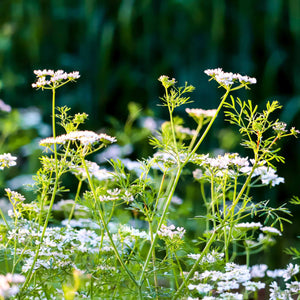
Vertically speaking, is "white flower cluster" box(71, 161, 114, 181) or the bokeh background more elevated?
the bokeh background

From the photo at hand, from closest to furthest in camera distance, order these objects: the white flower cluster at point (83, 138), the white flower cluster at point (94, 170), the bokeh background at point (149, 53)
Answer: the white flower cluster at point (83, 138) < the white flower cluster at point (94, 170) < the bokeh background at point (149, 53)

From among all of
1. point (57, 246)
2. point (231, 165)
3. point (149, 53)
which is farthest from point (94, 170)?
point (149, 53)

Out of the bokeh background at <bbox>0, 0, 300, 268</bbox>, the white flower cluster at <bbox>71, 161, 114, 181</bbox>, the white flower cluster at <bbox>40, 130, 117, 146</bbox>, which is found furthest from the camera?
the bokeh background at <bbox>0, 0, 300, 268</bbox>

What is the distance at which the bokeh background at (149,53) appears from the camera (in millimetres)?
2748

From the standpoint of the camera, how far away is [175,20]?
Result: 293cm

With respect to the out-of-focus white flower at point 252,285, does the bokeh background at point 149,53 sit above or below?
above

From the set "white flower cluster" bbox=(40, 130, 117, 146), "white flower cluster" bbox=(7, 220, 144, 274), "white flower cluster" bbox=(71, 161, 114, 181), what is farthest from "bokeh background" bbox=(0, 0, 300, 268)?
"white flower cluster" bbox=(40, 130, 117, 146)

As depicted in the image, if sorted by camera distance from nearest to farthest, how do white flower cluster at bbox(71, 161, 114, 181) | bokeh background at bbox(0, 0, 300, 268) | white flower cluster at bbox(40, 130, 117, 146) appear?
white flower cluster at bbox(40, 130, 117, 146)
white flower cluster at bbox(71, 161, 114, 181)
bokeh background at bbox(0, 0, 300, 268)

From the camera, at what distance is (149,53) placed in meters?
2.91

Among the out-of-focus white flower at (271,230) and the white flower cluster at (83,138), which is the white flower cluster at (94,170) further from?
the out-of-focus white flower at (271,230)

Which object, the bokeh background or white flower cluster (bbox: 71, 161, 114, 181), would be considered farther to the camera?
the bokeh background

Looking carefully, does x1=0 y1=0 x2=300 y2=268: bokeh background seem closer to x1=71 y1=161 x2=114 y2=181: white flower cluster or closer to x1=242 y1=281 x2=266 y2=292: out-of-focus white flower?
x1=71 y1=161 x2=114 y2=181: white flower cluster

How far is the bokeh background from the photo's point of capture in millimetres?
2748

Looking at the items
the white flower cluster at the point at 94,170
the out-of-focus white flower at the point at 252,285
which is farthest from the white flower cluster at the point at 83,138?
the out-of-focus white flower at the point at 252,285
